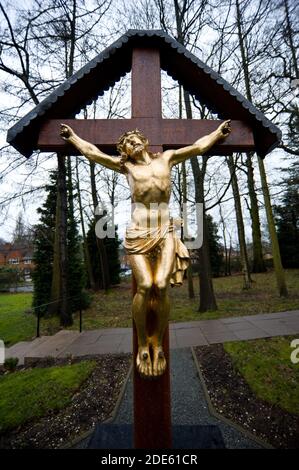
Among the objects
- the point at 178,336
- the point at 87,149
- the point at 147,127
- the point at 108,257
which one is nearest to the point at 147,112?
the point at 147,127

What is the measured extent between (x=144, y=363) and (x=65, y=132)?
2.00 metres

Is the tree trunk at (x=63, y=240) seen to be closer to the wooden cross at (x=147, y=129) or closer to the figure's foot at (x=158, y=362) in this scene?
the wooden cross at (x=147, y=129)

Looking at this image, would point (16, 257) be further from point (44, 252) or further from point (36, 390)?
point (36, 390)

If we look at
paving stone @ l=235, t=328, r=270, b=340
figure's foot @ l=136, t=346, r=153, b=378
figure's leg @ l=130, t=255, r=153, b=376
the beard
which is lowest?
paving stone @ l=235, t=328, r=270, b=340

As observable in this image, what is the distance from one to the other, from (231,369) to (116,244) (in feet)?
57.2

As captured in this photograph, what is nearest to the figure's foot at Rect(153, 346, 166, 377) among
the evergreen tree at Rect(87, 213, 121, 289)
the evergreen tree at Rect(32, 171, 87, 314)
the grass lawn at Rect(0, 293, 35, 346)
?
the grass lawn at Rect(0, 293, 35, 346)

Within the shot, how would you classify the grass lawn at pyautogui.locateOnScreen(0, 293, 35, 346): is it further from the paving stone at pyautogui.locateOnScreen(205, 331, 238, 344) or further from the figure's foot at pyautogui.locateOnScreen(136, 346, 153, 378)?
the figure's foot at pyautogui.locateOnScreen(136, 346, 153, 378)

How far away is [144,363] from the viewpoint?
1.75 m

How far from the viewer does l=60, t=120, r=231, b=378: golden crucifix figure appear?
69.7 inches

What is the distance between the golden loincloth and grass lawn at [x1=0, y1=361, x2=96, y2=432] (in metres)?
3.35

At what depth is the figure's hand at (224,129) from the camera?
2271 millimetres

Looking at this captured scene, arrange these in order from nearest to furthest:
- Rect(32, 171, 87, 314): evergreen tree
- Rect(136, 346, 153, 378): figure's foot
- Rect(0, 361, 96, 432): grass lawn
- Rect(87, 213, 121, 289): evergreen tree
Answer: Rect(136, 346, 153, 378): figure's foot → Rect(0, 361, 96, 432): grass lawn → Rect(32, 171, 87, 314): evergreen tree → Rect(87, 213, 121, 289): evergreen tree
